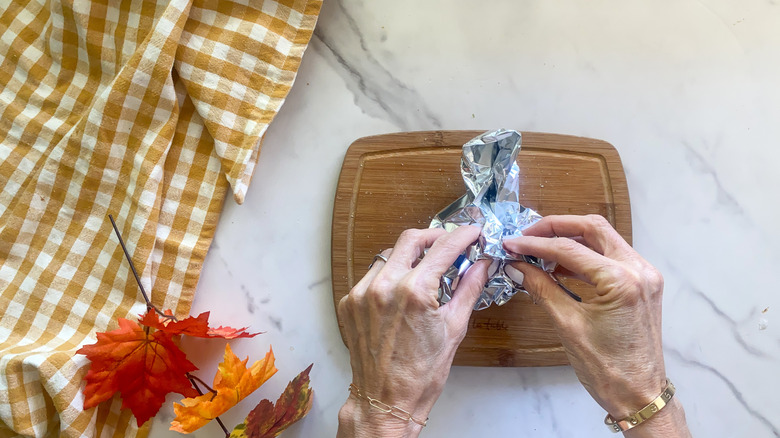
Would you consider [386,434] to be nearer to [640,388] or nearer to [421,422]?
[421,422]

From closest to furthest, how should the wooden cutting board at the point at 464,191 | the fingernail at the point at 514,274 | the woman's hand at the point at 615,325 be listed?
the woman's hand at the point at 615,325
the fingernail at the point at 514,274
the wooden cutting board at the point at 464,191

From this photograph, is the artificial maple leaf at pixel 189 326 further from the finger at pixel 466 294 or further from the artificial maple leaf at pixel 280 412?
the finger at pixel 466 294

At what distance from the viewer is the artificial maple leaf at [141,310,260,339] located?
771 mm

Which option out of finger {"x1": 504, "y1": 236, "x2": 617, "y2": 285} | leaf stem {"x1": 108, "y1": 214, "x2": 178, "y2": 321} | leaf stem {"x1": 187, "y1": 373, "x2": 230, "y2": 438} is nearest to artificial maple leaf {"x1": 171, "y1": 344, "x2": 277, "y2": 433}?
leaf stem {"x1": 187, "y1": 373, "x2": 230, "y2": 438}

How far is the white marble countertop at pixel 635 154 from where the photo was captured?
0.86 m

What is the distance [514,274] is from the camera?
0.73 meters

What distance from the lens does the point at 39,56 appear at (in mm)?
868

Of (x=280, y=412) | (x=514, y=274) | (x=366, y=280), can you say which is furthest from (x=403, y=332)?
(x=280, y=412)

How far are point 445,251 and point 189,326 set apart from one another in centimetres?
43

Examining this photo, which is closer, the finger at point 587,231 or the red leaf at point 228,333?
the finger at point 587,231

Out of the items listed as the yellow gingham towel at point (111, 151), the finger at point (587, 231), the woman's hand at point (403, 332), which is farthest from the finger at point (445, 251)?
the yellow gingham towel at point (111, 151)

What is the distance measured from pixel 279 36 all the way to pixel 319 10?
3.2 inches

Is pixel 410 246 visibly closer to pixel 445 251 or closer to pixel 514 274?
pixel 445 251

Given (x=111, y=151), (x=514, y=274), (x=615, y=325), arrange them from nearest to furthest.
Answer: (x=615, y=325) → (x=514, y=274) → (x=111, y=151)
